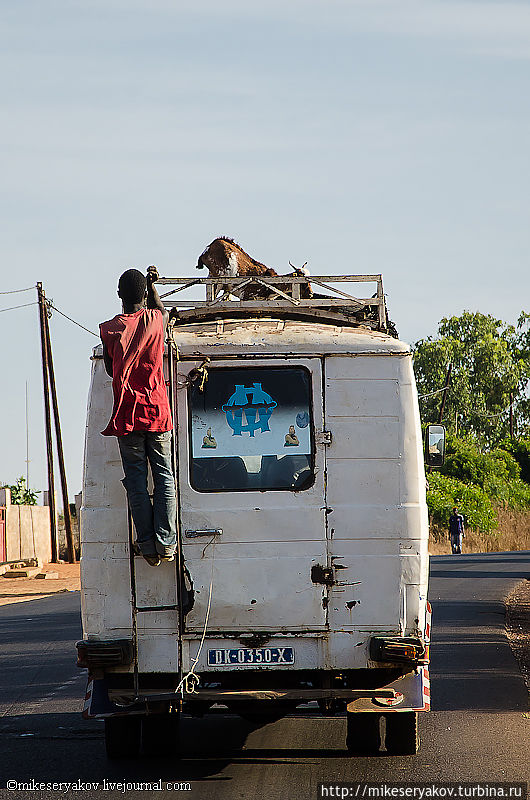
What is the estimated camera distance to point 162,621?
22.5 ft

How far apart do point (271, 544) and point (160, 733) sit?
1773 millimetres

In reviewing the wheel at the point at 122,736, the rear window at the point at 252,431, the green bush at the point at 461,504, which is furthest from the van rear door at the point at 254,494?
the green bush at the point at 461,504

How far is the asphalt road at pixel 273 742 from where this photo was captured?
705 centimetres

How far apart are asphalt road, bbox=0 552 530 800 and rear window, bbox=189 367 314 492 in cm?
188

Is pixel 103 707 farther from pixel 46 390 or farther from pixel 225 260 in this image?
pixel 46 390

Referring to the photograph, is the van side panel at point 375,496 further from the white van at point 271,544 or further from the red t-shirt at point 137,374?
the red t-shirt at point 137,374

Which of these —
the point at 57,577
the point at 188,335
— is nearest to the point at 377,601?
the point at 188,335

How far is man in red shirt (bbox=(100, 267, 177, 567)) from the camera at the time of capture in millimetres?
6730

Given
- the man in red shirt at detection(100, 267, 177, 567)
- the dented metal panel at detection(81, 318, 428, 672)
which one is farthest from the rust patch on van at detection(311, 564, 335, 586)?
the man in red shirt at detection(100, 267, 177, 567)

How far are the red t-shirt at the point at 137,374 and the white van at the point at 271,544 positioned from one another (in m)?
0.15

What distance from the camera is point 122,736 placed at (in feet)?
25.0

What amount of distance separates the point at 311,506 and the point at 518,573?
77.7ft

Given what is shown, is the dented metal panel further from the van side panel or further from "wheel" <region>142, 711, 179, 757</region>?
"wheel" <region>142, 711, 179, 757</region>

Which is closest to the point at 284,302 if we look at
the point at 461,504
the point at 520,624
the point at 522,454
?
the point at 520,624
